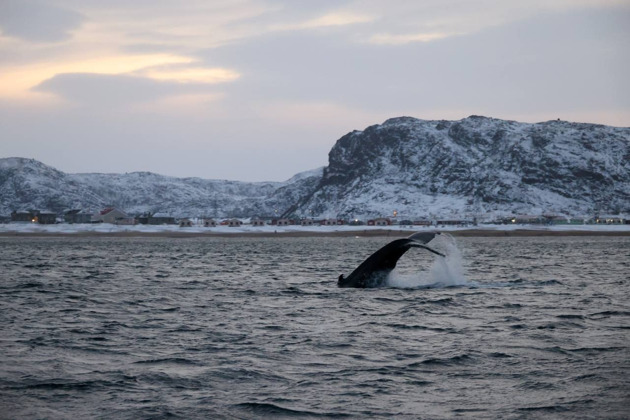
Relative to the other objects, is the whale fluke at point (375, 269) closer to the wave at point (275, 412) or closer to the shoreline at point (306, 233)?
the wave at point (275, 412)

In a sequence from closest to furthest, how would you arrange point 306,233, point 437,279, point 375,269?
1. point 375,269
2. point 437,279
3. point 306,233

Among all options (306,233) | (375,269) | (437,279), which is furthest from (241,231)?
(375,269)

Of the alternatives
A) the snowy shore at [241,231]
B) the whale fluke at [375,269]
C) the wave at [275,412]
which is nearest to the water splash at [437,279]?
the whale fluke at [375,269]

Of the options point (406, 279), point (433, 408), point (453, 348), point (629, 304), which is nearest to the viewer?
point (433, 408)

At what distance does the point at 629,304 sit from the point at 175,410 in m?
20.3

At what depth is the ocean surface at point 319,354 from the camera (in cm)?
1321

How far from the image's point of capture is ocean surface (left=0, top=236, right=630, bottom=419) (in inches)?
520

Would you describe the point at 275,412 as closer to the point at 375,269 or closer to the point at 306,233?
the point at 375,269

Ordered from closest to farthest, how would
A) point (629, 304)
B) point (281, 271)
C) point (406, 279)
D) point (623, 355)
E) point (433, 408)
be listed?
point (433, 408)
point (623, 355)
point (629, 304)
point (406, 279)
point (281, 271)

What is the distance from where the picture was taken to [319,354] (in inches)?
706

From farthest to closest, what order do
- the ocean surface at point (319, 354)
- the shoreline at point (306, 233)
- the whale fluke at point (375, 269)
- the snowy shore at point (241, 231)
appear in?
1. the snowy shore at point (241, 231)
2. the shoreline at point (306, 233)
3. the whale fluke at point (375, 269)
4. the ocean surface at point (319, 354)

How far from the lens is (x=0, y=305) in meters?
29.2

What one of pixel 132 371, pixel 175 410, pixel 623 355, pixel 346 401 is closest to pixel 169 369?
pixel 132 371

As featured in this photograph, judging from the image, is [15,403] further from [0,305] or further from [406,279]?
[406,279]
